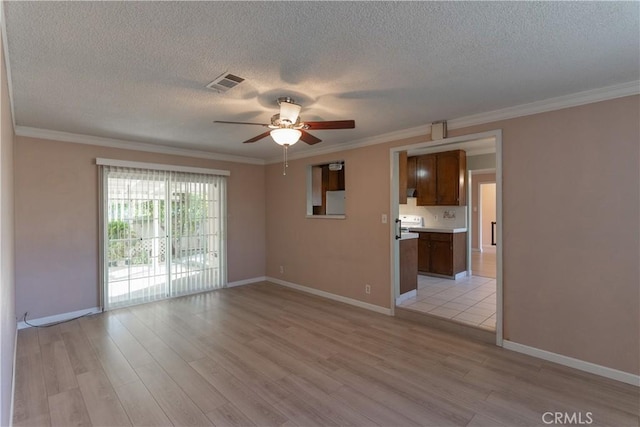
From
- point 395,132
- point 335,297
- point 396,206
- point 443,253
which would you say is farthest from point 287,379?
point 443,253

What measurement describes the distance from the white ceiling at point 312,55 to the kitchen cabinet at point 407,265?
2.00 metres

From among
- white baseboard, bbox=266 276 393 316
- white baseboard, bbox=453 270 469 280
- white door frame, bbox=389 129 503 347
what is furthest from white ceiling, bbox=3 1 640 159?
white baseboard, bbox=453 270 469 280

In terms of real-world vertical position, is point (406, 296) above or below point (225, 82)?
below

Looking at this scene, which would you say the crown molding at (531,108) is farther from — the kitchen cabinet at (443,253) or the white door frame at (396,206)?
the kitchen cabinet at (443,253)

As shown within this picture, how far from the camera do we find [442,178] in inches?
233

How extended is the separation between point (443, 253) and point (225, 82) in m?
4.86

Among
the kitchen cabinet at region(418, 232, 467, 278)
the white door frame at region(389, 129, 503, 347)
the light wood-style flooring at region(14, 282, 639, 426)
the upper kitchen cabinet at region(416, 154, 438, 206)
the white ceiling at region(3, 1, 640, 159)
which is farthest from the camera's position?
the upper kitchen cabinet at region(416, 154, 438, 206)

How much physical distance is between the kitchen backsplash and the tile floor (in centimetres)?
113

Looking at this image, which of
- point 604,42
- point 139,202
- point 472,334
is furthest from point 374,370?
point 139,202

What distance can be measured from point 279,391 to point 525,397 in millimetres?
1874

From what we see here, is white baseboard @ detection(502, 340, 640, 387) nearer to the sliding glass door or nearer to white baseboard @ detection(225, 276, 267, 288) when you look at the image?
white baseboard @ detection(225, 276, 267, 288)

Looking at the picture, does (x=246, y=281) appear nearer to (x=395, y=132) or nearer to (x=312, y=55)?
(x=395, y=132)

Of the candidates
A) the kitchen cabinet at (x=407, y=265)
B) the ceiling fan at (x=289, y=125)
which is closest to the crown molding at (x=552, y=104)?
the ceiling fan at (x=289, y=125)

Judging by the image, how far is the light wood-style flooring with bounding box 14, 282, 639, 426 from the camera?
7.01 ft
